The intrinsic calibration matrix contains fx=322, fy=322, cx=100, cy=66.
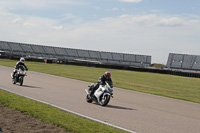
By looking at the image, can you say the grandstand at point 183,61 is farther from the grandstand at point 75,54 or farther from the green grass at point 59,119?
the green grass at point 59,119

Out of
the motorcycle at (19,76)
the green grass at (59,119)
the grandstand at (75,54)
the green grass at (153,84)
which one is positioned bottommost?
the green grass at (153,84)

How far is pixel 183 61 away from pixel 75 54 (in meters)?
24.7

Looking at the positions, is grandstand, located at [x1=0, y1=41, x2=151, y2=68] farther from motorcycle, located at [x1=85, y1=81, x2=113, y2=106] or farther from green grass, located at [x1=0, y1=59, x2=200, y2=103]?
motorcycle, located at [x1=85, y1=81, x2=113, y2=106]

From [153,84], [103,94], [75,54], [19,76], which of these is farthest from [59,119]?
[75,54]

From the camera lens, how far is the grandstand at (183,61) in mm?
65188

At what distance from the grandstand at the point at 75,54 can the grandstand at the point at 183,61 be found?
5.06 metres

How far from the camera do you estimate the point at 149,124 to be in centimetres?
895

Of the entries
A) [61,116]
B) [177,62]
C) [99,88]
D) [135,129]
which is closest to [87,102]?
[99,88]

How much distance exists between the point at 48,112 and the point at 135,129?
2.67m

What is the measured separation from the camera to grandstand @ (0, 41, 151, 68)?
71.9 meters

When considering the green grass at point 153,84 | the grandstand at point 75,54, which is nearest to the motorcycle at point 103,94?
the green grass at point 153,84

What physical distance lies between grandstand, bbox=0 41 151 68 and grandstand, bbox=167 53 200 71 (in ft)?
16.6

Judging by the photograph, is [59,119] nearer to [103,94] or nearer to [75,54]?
[103,94]

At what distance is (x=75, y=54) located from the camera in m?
75.6
